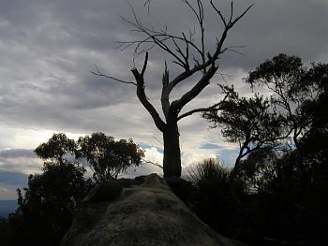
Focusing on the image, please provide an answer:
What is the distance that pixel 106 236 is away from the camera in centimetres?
921

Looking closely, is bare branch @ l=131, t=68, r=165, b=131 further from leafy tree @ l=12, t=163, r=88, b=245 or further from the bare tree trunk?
leafy tree @ l=12, t=163, r=88, b=245

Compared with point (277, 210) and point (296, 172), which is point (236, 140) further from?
point (277, 210)

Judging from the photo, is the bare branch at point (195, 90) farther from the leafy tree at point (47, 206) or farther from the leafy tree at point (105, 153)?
the leafy tree at point (105, 153)

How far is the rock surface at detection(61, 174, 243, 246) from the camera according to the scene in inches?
358

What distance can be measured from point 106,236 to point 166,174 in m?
9.49

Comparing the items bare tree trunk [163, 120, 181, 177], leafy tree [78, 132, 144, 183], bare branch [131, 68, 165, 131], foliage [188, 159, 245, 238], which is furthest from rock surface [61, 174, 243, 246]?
leafy tree [78, 132, 144, 183]

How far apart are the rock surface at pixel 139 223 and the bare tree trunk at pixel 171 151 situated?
22.3ft

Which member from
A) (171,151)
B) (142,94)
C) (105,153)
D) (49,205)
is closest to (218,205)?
(171,151)

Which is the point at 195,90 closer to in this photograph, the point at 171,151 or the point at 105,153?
the point at 171,151

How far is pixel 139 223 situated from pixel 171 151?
31.2 ft

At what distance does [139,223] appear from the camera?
9.44 meters

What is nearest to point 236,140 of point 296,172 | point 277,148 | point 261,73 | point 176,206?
point 277,148

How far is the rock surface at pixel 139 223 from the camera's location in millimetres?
9094

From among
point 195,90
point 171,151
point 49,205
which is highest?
point 195,90
